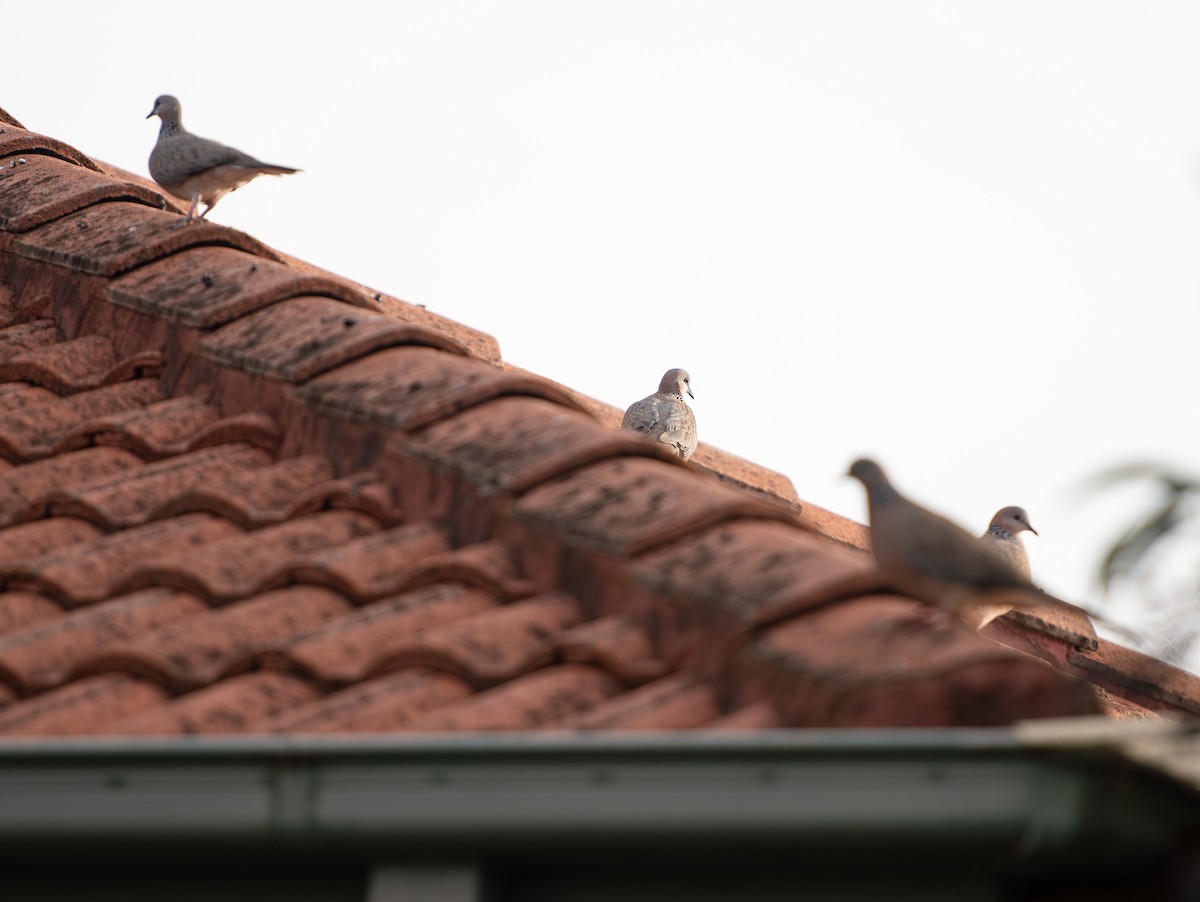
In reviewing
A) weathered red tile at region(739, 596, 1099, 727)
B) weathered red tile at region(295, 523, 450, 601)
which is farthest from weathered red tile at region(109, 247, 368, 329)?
weathered red tile at region(739, 596, 1099, 727)

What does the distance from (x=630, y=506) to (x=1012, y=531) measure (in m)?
5.48

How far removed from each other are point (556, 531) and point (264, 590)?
577 millimetres

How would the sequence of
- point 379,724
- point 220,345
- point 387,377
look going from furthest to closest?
point 220,345 < point 387,377 < point 379,724

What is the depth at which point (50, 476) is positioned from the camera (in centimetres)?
407

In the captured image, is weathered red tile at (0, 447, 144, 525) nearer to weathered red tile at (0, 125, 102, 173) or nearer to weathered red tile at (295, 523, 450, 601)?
weathered red tile at (295, 523, 450, 601)

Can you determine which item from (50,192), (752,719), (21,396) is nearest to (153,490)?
(21,396)

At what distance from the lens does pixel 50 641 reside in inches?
121

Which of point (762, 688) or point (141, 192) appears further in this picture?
point (141, 192)

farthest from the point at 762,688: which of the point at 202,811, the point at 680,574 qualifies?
the point at 202,811

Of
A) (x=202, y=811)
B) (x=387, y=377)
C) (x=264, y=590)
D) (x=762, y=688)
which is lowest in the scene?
(x=202, y=811)

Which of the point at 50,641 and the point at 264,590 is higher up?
the point at 264,590

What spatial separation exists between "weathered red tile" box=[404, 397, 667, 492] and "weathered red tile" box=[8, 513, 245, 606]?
0.49 m

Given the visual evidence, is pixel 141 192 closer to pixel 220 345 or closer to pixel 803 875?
pixel 220 345

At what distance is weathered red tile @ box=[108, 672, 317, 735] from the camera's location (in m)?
2.71
